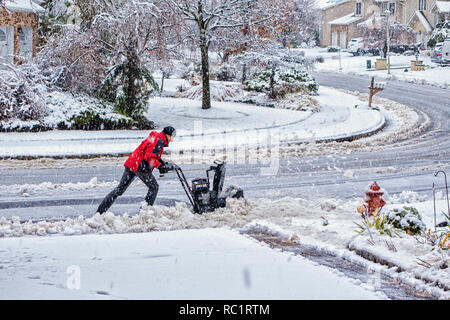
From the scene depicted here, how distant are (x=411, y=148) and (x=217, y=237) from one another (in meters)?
11.7

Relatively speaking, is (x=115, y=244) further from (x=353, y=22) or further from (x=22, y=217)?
(x=353, y=22)

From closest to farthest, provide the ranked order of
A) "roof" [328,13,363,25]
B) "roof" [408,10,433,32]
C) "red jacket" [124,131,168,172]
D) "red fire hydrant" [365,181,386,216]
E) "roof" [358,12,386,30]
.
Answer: "red fire hydrant" [365,181,386,216], "red jacket" [124,131,168,172], "roof" [358,12,386,30], "roof" [408,10,433,32], "roof" [328,13,363,25]

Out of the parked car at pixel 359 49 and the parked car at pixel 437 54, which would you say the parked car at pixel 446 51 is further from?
the parked car at pixel 359 49

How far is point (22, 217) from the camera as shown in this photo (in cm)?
1027

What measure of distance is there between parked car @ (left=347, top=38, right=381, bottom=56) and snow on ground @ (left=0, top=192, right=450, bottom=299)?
187ft

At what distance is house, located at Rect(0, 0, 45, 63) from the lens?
1045 inches

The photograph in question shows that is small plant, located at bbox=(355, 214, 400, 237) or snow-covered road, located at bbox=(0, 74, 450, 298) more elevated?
small plant, located at bbox=(355, 214, 400, 237)

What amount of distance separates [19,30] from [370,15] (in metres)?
52.9

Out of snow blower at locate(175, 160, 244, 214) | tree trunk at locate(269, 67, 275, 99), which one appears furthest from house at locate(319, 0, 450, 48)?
snow blower at locate(175, 160, 244, 214)

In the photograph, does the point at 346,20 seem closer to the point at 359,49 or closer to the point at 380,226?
the point at 359,49

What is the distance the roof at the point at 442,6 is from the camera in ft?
214

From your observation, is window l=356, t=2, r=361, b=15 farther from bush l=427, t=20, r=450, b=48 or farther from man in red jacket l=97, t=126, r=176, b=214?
man in red jacket l=97, t=126, r=176, b=214

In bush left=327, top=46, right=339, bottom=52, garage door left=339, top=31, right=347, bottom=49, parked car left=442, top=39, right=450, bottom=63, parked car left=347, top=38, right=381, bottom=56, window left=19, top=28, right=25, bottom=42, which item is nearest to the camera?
window left=19, top=28, right=25, bottom=42

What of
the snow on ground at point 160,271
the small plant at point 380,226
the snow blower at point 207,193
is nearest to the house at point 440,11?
the snow blower at point 207,193
